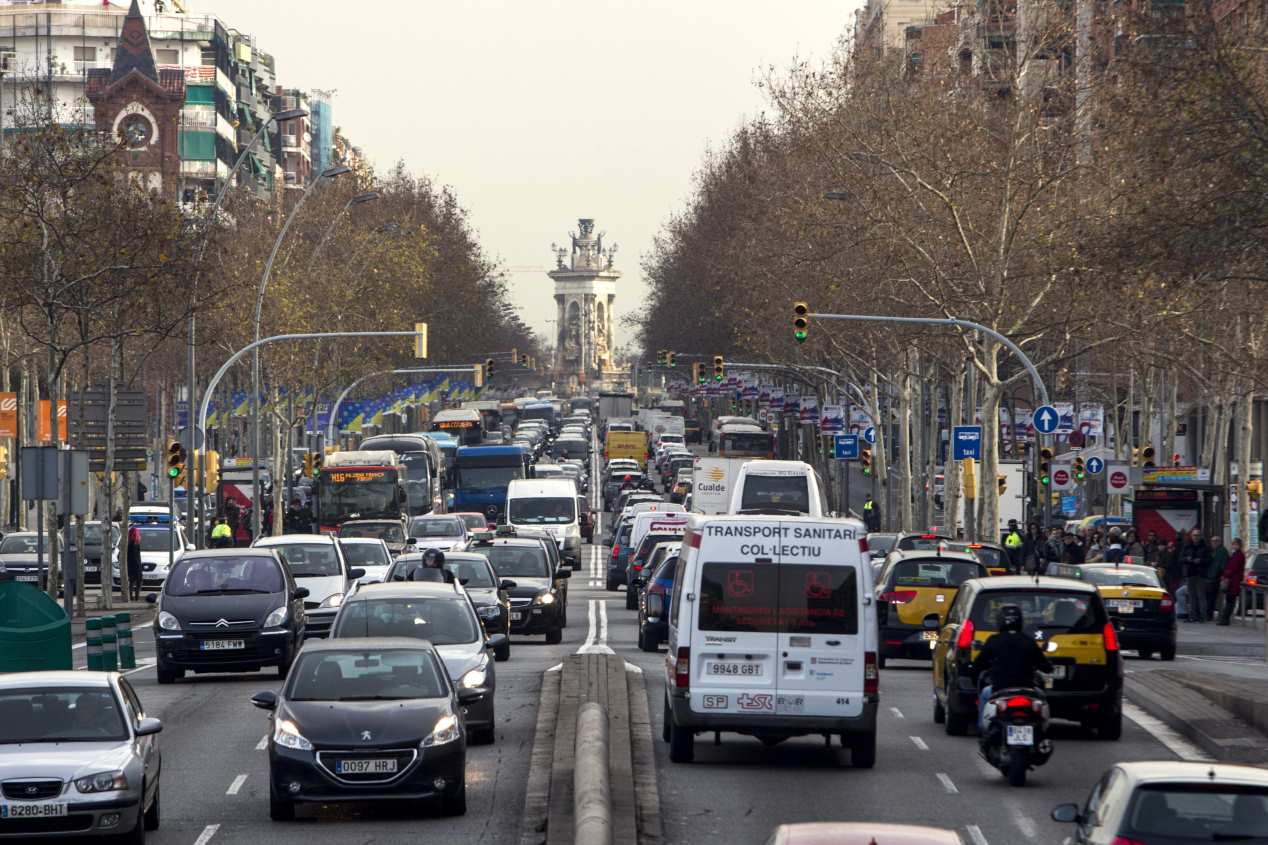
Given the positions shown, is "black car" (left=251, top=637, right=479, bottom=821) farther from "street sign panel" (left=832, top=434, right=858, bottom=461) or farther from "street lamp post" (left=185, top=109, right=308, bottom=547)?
"street sign panel" (left=832, top=434, right=858, bottom=461)

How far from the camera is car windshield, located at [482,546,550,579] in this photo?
3469 cm

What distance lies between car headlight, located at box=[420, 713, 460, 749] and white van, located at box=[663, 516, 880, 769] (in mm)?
2895

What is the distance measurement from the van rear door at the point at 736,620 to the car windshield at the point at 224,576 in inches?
387

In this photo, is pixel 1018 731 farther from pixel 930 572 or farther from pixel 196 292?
pixel 196 292

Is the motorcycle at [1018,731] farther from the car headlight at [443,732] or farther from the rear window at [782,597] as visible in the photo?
the car headlight at [443,732]

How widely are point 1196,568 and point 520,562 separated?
15385 millimetres

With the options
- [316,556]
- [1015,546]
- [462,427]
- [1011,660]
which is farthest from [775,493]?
[462,427]

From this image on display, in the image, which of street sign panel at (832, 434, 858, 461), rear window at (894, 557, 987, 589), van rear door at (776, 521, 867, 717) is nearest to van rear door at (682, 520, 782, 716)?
van rear door at (776, 521, 867, 717)

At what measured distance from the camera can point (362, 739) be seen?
15.7m

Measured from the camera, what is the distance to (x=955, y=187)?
54531mm

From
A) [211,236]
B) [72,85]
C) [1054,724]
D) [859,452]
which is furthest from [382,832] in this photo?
[72,85]

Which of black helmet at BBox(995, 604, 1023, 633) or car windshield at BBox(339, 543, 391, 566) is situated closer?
black helmet at BBox(995, 604, 1023, 633)

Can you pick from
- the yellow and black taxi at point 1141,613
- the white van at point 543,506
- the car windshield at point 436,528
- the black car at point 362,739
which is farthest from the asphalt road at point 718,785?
the white van at point 543,506

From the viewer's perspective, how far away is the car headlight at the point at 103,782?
46.5ft
